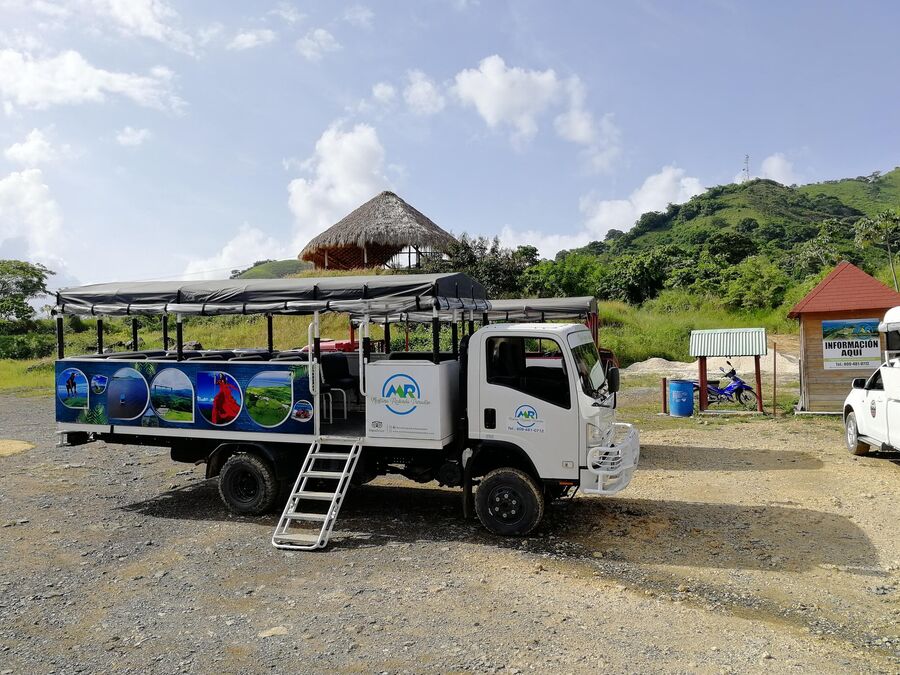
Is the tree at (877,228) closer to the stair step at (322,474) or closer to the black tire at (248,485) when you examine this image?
the stair step at (322,474)

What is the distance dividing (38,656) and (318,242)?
34620 millimetres

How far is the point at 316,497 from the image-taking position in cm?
750

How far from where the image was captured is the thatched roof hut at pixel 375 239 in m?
36.9

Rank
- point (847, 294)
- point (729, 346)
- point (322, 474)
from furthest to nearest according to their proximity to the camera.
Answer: point (729, 346)
point (847, 294)
point (322, 474)

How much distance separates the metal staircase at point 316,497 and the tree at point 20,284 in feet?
142

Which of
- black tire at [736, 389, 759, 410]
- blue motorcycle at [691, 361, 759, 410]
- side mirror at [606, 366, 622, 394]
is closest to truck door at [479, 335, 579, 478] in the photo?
side mirror at [606, 366, 622, 394]

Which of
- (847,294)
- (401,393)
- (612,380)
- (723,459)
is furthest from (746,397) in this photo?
(401,393)

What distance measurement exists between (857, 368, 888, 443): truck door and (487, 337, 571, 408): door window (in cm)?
614

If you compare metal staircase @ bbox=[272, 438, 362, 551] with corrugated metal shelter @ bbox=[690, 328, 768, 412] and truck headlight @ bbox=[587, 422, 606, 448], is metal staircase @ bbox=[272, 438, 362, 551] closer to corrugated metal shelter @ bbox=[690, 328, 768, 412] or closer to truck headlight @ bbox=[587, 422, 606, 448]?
truck headlight @ bbox=[587, 422, 606, 448]

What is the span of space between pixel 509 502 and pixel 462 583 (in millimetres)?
1363

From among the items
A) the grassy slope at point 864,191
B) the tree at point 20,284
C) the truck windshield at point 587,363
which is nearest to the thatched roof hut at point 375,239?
the tree at point 20,284

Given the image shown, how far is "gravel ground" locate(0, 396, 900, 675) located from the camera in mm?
4941

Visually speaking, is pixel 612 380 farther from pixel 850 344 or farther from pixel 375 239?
pixel 375 239

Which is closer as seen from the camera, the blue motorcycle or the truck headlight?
the truck headlight
